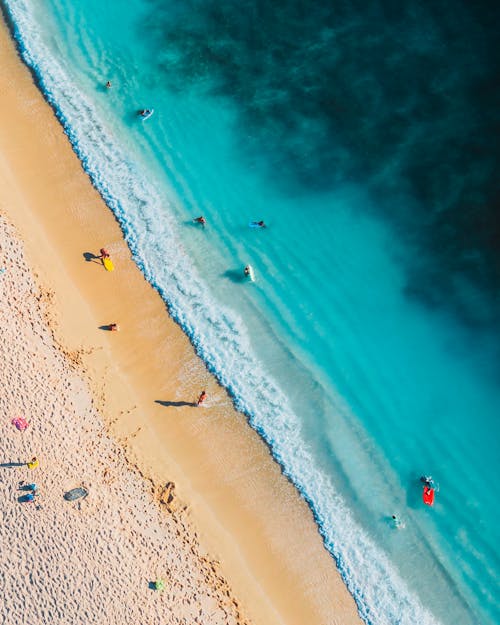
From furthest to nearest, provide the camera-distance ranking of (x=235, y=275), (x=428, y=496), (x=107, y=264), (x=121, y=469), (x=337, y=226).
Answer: (x=337, y=226) → (x=235, y=275) → (x=107, y=264) → (x=428, y=496) → (x=121, y=469)

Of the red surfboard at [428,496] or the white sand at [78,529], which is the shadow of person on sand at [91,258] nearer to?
the white sand at [78,529]

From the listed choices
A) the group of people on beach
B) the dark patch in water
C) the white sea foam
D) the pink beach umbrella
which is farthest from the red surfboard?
the pink beach umbrella

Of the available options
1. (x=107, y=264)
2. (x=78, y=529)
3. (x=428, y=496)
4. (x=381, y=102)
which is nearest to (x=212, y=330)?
(x=107, y=264)

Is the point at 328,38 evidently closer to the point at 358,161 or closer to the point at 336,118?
the point at 336,118

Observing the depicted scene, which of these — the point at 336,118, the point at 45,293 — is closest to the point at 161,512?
the point at 45,293

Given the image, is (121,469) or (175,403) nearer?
(121,469)

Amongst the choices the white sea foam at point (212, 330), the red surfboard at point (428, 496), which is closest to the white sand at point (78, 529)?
the white sea foam at point (212, 330)

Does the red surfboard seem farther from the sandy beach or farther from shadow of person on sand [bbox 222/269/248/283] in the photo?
shadow of person on sand [bbox 222/269/248/283]

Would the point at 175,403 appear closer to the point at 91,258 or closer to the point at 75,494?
the point at 75,494
